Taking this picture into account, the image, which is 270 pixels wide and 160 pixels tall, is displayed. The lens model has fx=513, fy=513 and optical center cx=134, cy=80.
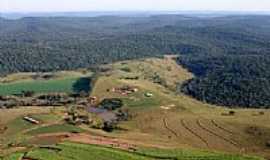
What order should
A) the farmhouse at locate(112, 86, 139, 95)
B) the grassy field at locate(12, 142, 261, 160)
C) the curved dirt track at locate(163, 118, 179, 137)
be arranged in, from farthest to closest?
the farmhouse at locate(112, 86, 139, 95) < the curved dirt track at locate(163, 118, 179, 137) < the grassy field at locate(12, 142, 261, 160)

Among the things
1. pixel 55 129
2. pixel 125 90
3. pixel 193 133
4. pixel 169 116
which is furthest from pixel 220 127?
pixel 125 90

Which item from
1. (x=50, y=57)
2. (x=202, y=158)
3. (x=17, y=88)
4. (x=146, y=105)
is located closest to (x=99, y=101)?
(x=146, y=105)

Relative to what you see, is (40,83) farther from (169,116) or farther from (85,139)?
(85,139)

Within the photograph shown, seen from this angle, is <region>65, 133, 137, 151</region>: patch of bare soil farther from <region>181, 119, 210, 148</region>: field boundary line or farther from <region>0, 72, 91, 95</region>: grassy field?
<region>0, 72, 91, 95</region>: grassy field

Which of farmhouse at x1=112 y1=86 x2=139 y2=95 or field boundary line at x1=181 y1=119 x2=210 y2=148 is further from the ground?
field boundary line at x1=181 y1=119 x2=210 y2=148

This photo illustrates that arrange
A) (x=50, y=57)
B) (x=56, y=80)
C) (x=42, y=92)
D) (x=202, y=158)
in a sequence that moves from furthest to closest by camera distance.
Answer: (x=50, y=57)
(x=56, y=80)
(x=42, y=92)
(x=202, y=158)

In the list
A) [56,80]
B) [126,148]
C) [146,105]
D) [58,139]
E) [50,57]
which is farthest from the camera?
[50,57]

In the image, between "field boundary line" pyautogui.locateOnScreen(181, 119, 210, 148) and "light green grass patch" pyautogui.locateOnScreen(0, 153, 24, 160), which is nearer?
"light green grass patch" pyautogui.locateOnScreen(0, 153, 24, 160)

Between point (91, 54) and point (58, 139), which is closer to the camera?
point (58, 139)

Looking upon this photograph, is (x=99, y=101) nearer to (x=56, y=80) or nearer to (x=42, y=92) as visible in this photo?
(x=42, y=92)

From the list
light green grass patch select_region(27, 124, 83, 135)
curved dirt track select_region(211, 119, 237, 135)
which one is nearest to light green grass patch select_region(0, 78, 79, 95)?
light green grass patch select_region(27, 124, 83, 135)
